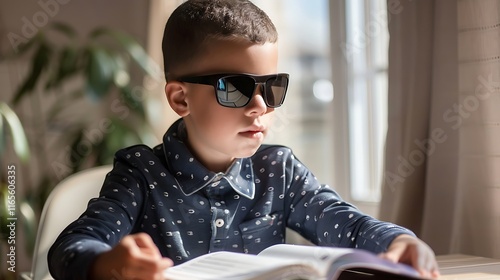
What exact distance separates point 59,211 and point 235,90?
58 centimetres

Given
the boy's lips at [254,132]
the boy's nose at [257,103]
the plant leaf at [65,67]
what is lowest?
the boy's lips at [254,132]

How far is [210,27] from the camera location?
1.31 metres

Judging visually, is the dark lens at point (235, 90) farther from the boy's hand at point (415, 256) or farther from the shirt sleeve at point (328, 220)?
the boy's hand at point (415, 256)

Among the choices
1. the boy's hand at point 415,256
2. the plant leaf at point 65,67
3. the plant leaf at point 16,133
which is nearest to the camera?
the boy's hand at point 415,256

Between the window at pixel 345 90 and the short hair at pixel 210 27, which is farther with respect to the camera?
the window at pixel 345 90

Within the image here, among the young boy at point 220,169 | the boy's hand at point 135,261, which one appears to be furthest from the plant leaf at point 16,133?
the boy's hand at point 135,261

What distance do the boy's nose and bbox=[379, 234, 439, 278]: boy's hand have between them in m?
0.39

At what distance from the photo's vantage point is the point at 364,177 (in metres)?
2.77

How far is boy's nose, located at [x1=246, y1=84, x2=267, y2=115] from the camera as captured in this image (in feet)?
4.18

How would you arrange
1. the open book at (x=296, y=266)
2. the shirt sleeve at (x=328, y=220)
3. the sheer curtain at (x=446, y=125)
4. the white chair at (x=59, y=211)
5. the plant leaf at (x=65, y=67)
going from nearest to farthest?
1. the open book at (x=296, y=266)
2. the shirt sleeve at (x=328, y=220)
3. the white chair at (x=59, y=211)
4. the sheer curtain at (x=446, y=125)
5. the plant leaf at (x=65, y=67)

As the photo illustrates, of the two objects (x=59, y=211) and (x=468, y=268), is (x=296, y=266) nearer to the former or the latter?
(x=468, y=268)

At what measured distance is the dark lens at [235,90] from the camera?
1.26 meters

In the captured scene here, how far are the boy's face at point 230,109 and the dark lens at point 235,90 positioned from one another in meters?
0.02

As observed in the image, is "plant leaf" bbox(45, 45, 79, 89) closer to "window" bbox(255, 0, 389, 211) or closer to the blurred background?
the blurred background
